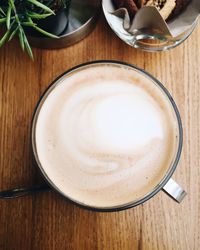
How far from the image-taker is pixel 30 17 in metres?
0.81

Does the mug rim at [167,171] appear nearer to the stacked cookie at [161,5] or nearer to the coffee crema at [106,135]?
the coffee crema at [106,135]

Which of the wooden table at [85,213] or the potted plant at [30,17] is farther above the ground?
the potted plant at [30,17]

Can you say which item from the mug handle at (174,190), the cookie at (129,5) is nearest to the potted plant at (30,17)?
the cookie at (129,5)

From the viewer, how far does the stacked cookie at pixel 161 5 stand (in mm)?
861

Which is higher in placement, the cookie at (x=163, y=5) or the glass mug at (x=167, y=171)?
the cookie at (x=163, y=5)

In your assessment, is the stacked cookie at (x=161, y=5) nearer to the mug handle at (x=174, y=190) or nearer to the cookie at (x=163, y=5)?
the cookie at (x=163, y=5)

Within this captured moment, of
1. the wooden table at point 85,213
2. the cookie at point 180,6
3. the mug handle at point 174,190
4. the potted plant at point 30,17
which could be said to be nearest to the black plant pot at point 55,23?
the potted plant at point 30,17

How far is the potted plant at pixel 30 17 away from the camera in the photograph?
79cm

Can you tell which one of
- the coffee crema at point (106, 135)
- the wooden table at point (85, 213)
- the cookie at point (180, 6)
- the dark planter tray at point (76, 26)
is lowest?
the wooden table at point (85, 213)

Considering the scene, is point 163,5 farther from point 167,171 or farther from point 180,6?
point 167,171

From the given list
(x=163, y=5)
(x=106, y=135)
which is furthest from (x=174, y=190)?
(x=163, y=5)

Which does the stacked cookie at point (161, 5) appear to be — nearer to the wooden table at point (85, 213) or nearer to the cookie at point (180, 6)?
the cookie at point (180, 6)

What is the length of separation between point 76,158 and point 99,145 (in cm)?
5

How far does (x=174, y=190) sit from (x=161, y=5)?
360 mm
